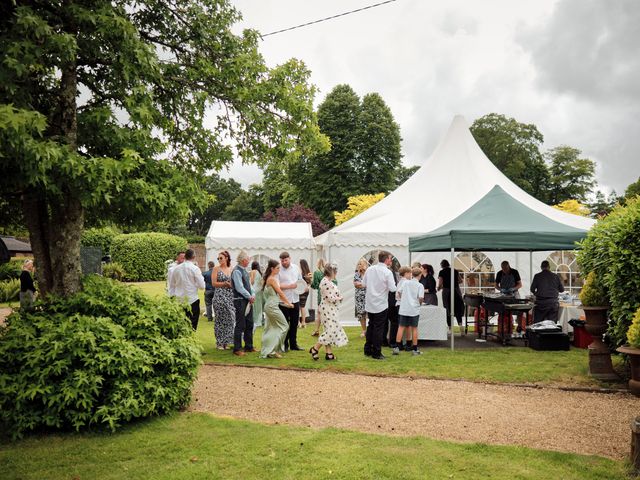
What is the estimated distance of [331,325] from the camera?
9.56 meters

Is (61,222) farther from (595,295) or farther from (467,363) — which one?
(595,295)

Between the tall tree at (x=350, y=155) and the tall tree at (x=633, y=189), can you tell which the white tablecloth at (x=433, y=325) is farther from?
the tall tree at (x=633, y=189)

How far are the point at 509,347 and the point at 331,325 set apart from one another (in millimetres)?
4393

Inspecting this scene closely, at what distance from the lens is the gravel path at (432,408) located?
220 inches

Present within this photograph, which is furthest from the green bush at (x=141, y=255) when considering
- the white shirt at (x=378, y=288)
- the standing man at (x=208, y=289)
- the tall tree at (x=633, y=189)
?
the tall tree at (x=633, y=189)

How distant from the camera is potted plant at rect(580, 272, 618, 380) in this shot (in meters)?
8.25

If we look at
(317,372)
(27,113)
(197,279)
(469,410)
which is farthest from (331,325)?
(27,113)

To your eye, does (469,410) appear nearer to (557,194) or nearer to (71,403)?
(71,403)

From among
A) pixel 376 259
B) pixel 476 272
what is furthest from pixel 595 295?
pixel 476 272

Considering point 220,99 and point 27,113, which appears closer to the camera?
point 27,113

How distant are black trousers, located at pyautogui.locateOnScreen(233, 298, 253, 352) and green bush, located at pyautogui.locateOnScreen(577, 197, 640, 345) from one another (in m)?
6.07

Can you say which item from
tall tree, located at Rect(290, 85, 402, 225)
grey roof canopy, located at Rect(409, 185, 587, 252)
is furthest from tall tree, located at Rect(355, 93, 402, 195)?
grey roof canopy, located at Rect(409, 185, 587, 252)

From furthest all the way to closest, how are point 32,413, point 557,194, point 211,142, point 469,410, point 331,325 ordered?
point 557,194, point 331,325, point 211,142, point 469,410, point 32,413

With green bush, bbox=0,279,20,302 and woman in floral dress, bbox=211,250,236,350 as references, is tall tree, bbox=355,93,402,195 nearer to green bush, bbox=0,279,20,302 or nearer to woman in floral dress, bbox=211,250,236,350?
green bush, bbox=0,279,20,302
